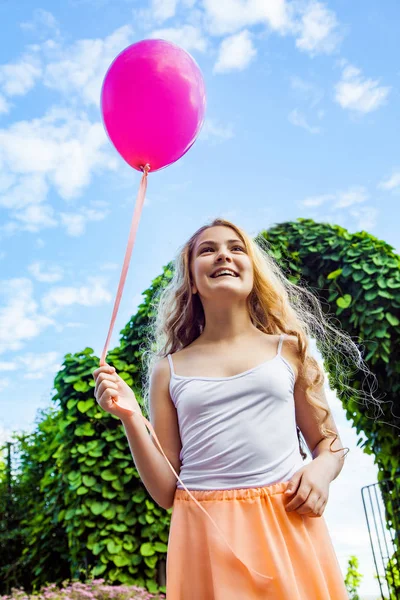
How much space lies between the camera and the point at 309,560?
1.33 metres

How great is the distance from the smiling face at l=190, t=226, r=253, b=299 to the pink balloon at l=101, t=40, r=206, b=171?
0.29 m

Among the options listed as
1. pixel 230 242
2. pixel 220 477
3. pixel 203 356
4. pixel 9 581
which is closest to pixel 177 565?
pixel 220 477

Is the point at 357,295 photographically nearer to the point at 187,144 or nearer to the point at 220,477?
the point at 187,144

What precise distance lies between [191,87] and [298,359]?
84cm

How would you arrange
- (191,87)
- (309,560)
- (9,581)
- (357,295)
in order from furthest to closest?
(9,581), (357,295), (191,87), (309,560)

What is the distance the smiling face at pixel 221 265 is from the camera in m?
1.61

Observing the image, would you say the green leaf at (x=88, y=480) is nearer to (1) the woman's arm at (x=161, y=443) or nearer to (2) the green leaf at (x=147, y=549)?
(2) the green leaf at (x=147, y=549)

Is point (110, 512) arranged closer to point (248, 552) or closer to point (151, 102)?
point (248, 552)

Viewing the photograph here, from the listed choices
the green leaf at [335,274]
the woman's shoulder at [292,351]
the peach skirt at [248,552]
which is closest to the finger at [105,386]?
the peach skirt at [248,552]

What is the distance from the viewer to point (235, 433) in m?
1.45

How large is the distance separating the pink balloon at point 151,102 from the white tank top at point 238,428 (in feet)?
2.18

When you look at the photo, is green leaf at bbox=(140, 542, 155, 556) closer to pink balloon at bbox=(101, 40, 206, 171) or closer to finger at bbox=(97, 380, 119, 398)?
finger at bbox=(97, 380, 119, 398)

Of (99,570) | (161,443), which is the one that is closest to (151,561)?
(99,570)

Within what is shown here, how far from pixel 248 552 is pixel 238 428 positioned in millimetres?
→ 276
